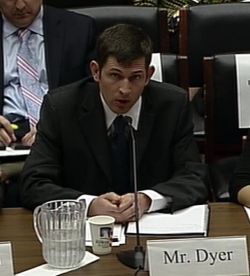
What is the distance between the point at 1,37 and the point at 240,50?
3.16 feet

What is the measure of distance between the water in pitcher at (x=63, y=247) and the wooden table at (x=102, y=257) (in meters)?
0.03

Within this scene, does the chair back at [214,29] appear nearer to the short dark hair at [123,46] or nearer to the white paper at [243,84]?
the white paper at [243,84]

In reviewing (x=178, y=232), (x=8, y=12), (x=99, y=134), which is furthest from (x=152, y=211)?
(x=8, y=12)

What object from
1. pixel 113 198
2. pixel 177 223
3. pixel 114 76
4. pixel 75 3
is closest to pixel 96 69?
pixel 114 76

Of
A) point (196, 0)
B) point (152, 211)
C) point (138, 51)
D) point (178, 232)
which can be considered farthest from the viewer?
point (196, 0)

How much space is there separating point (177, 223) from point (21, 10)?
1377 mm

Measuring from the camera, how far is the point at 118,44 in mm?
2158

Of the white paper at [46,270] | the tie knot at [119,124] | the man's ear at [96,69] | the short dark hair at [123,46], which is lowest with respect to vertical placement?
the white paper at [46,270]

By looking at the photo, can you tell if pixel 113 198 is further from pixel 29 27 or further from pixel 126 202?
pixel 29 27

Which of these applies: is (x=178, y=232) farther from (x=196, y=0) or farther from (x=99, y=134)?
(x=196, y=0)

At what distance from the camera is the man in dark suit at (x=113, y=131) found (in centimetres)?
214

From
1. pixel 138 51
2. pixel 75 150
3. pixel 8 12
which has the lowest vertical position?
pixel 75 150

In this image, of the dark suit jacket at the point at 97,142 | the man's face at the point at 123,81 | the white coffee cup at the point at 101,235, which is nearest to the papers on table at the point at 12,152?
the dark suit jacket at the point at 97,142

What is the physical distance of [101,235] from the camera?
5.61 ft
